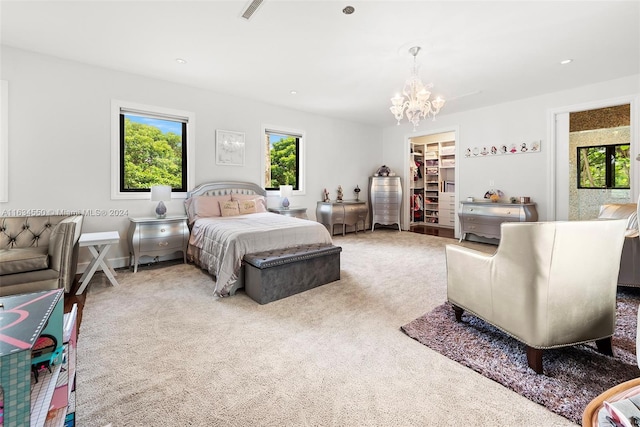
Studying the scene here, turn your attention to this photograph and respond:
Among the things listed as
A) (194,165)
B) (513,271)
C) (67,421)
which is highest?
(194,165)

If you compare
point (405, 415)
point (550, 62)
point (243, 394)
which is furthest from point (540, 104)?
point (243, 394)

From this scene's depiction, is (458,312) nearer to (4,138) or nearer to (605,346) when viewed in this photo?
(605,346)

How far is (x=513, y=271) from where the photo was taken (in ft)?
5.67

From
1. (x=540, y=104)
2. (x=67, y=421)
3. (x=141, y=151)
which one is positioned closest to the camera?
(x=67, y=421)

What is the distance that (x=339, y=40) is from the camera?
311 cm

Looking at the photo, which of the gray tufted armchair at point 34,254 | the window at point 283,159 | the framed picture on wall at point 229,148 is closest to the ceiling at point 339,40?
the framed picture on wall at point 229,148

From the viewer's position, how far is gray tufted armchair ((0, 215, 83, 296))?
2424 mm

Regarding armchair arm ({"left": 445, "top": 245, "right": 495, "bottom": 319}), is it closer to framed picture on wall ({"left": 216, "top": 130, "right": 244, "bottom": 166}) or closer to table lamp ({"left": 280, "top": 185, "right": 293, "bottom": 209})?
table lamp ({"left": 280, "top": 185, "right": 293, "bottom": 209})

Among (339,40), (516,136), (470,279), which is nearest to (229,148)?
(339,40)

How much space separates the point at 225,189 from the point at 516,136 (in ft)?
18.2

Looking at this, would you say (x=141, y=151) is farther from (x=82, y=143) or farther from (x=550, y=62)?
(x=550, y=62)

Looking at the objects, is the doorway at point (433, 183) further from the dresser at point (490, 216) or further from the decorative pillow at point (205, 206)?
the decorative pillow at point (205, 206)

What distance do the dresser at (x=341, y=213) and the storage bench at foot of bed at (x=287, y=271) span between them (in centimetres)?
286

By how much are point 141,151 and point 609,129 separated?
881cm
